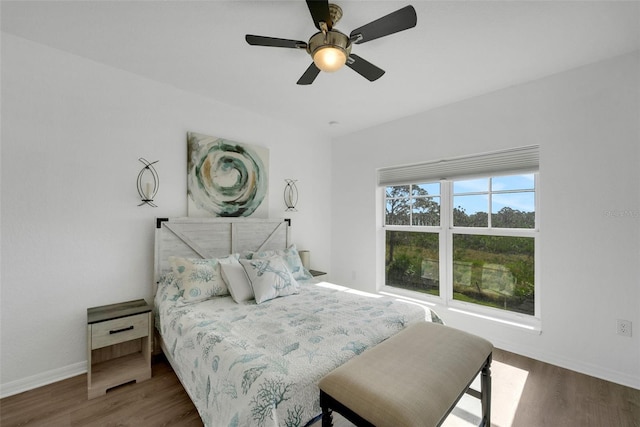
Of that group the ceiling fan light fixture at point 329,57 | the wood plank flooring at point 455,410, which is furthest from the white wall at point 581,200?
the ceiling fan light fixture at point 329,57

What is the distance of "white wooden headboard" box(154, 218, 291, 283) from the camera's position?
267 cm

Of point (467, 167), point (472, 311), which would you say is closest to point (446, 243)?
point (472, 311)

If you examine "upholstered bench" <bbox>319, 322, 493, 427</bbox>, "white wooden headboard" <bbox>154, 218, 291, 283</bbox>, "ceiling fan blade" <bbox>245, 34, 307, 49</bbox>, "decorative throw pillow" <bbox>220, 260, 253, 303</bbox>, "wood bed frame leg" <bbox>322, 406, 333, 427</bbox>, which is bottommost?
"wood bed frame leg" <bbox>322, 406, 333, 427</bbox>

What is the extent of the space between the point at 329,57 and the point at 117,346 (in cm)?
289

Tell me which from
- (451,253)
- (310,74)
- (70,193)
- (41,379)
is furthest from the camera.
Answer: (451,253)

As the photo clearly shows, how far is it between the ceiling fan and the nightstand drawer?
2222 millimetres

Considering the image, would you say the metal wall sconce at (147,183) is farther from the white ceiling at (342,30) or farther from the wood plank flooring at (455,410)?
the wood plank flooring at (455,410)

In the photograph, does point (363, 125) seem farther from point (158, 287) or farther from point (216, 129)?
point (158, 287)

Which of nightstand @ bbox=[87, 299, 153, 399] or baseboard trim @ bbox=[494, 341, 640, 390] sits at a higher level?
nightstand @ bbox=[87, 299, 153, 399]

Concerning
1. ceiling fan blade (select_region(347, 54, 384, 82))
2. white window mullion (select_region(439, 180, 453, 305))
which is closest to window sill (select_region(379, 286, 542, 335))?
white window mullion (select_region(439, 180, 453, 305))

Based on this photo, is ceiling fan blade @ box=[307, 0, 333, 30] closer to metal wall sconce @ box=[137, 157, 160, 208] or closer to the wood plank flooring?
metal wall sconce @ box=[137, 157, 160, 208]

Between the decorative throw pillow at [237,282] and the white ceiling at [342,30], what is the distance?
1.76 m

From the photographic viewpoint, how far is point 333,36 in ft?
5.31

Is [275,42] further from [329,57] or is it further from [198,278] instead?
[198,278]
